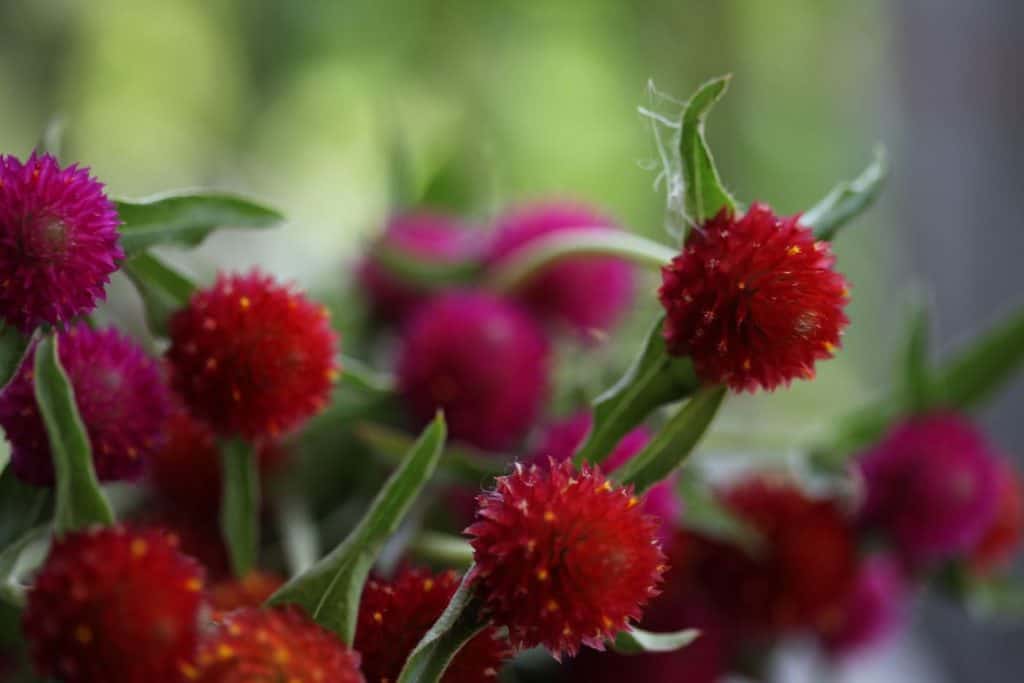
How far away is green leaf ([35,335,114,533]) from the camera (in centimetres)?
28

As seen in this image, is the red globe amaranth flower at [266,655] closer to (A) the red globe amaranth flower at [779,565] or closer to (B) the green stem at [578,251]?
(B) the green stem at [578,251]

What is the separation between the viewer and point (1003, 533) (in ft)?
1.74

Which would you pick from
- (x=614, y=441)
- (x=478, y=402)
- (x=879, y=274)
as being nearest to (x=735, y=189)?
(x=614, y=441)

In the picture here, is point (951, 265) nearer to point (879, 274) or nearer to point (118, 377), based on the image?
point (879, 274)

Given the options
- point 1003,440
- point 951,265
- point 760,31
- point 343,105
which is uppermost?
point 760,31

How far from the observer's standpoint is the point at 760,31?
1562mm

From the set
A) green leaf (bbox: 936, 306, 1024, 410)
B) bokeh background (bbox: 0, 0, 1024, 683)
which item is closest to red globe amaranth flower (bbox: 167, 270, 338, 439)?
green leaf (bbox: 936, 306, 1024, 410)

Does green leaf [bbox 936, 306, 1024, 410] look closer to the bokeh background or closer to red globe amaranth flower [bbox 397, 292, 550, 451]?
red globe amaranth flower [bbox 397, 292, 550, 451]

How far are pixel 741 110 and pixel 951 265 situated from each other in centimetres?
62

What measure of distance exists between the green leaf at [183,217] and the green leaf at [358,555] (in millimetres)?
92

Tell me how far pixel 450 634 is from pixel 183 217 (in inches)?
5.5

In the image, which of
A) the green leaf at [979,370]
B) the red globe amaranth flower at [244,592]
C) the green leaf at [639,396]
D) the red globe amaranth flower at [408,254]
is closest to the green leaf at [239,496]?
the red globe amaranth flower at [244,592]

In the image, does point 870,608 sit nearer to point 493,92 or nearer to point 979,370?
point 979,370

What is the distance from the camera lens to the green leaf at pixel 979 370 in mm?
532
